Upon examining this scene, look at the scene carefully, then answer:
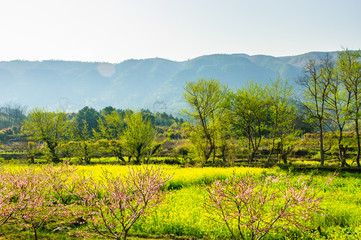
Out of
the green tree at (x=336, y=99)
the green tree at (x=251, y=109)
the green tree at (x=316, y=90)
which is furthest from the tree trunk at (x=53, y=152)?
the green tree at (x=336, y=99)

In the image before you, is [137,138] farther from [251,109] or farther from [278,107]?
[278,107]

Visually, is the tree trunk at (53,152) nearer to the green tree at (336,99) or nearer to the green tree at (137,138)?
the green tree at (137,138)

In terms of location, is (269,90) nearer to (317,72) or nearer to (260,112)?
(260,112)

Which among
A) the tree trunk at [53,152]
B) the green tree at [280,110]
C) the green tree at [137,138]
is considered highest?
the green tree at [280,110]

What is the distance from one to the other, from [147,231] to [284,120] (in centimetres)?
2519

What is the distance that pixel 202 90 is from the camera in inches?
1220

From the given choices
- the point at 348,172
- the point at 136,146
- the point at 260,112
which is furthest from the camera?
the point at 136,146

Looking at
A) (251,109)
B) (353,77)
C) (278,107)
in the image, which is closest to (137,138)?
(251,109)

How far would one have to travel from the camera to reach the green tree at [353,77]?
23906mm

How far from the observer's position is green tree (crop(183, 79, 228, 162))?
3081cm

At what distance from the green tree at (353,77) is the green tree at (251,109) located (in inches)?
319

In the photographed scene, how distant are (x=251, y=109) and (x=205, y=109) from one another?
5.89 meters

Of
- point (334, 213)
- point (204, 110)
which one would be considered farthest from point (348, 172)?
point (204, 110)

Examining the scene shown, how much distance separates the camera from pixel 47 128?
124ft
